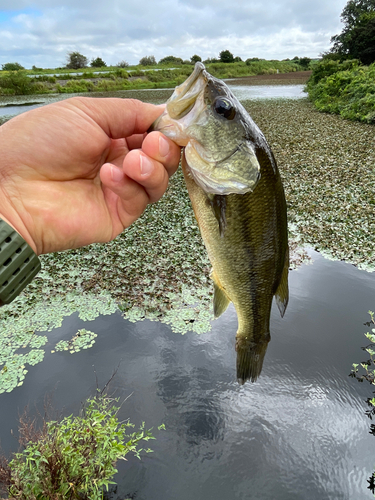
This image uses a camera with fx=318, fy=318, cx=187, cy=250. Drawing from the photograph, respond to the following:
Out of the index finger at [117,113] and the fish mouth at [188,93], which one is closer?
the fish mouth at [188,93]

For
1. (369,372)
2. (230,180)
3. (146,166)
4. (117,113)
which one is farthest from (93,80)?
(230,180)

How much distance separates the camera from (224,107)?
1.42 m

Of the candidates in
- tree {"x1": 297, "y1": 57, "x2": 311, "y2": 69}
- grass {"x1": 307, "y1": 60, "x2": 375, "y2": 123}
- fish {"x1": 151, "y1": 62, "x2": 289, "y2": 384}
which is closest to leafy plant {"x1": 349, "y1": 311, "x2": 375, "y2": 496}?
fish {"x1": 151, "y1": 62, "x2": 289, "y2": 384}

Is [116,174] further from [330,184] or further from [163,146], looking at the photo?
[330,184]

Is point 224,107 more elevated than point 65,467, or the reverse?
point 224,107

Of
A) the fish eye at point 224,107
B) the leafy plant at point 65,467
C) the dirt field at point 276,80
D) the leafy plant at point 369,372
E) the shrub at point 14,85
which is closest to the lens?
the fish eye at point 224,107

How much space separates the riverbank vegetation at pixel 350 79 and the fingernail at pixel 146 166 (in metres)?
15.9

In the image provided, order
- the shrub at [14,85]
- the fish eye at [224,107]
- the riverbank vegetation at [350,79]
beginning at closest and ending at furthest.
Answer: the fish eye at [224,107], the riverbank vegetation at [350,79], the shrub at [14,85]

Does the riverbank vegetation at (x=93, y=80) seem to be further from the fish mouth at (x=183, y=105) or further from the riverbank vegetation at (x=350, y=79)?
the fish mouth at (x=183, y=105)

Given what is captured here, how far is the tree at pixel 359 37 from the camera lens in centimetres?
2450

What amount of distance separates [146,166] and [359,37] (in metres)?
32.2

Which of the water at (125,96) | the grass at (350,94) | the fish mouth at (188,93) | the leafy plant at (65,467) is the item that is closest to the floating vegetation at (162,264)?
the leafy plant at (65,467)

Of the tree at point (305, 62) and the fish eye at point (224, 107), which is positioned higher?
the tree at point (305, 62)

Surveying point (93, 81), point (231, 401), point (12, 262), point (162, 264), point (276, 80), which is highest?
point (93, 81)
